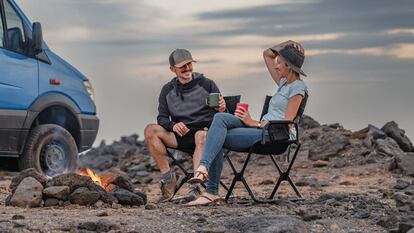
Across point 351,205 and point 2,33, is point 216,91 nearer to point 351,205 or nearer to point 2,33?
point 351,205

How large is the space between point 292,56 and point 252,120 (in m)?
0.71

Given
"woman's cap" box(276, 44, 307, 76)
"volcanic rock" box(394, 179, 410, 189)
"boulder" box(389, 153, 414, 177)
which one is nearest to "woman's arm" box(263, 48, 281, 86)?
"woman's cap" box(276, 44, 307, 76)

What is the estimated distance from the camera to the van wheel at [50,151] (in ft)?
39.5

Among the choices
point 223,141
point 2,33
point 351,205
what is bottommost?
point 351,205

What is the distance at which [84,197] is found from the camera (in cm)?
930

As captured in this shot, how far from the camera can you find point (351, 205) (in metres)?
9.34

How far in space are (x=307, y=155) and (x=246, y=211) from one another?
24.4ft

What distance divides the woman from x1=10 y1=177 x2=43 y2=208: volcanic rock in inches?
58.1

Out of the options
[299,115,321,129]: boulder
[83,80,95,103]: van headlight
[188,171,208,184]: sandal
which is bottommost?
[188,171,208,184]: sandal

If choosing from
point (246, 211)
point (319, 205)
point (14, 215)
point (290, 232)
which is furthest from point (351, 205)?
point (14, 215)

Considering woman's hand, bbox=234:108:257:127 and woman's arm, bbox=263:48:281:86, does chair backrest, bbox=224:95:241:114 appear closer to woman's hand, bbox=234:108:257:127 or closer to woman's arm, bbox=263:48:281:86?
woman's arm, bbox=263:48:281:86

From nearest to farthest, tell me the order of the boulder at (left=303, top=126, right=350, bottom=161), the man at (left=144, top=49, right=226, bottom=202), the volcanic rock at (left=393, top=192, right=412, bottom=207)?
the volcanic rock at (left=393, top=192, right=412, bottom=207) → the man at (left=144, top=49, right=226, bottom=202) → the boulder at (left=303, top=126, right=350, bottom=161)

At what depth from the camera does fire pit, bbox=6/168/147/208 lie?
9312 mm

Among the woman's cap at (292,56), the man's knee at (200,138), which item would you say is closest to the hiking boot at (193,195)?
the man's knee at (200,138)
